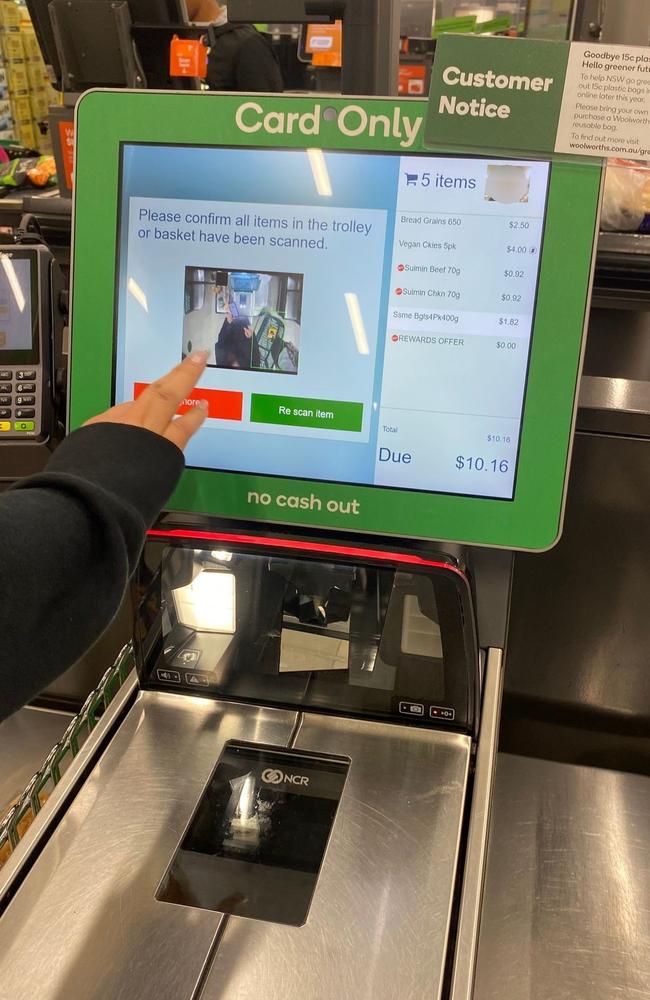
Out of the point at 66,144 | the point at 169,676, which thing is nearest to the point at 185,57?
the point at 66,144

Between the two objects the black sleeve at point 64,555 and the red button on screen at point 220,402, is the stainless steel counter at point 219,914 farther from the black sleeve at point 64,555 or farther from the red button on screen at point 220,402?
the red button on screen at point 220,402

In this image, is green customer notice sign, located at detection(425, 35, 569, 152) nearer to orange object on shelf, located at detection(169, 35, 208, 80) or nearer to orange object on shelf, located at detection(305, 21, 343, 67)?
orange object on shelf, located at detection(305, 21, 343, 67)

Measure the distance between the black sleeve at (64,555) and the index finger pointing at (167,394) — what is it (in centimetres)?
7

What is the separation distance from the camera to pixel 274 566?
869 millimetres

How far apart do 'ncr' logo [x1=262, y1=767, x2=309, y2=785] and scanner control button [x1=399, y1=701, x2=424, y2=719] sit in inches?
4.9

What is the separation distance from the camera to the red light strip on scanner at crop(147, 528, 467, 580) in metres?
0.80

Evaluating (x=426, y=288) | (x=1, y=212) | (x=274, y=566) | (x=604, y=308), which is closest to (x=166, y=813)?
(x=274, y=566)

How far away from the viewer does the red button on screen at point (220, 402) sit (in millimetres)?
824

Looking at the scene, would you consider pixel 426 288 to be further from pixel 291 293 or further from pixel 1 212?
pixel 1 212

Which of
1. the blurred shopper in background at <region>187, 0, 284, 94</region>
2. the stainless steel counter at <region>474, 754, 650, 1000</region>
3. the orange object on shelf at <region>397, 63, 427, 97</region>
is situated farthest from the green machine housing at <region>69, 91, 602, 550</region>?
the orange object on shelf at <region>397, 63, 427, 97</region>

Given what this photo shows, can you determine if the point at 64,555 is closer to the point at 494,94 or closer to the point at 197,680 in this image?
the point at 197,680

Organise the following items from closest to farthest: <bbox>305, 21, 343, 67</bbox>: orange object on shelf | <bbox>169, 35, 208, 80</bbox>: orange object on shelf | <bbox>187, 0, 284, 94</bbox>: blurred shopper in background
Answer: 1. <bbox>305, 21, 343, 67</bbox>: orange object on shelf
2. <bbox>169, 35, 208, 80</bbox>: orange object on shelf
3. <bbox>187, 0, 284, 94</bbox>: blurred shopper in background

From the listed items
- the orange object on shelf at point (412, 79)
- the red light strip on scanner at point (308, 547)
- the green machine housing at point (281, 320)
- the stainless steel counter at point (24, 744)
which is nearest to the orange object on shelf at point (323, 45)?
the green machine housing at point (281, 320)

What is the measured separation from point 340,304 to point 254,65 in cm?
283
